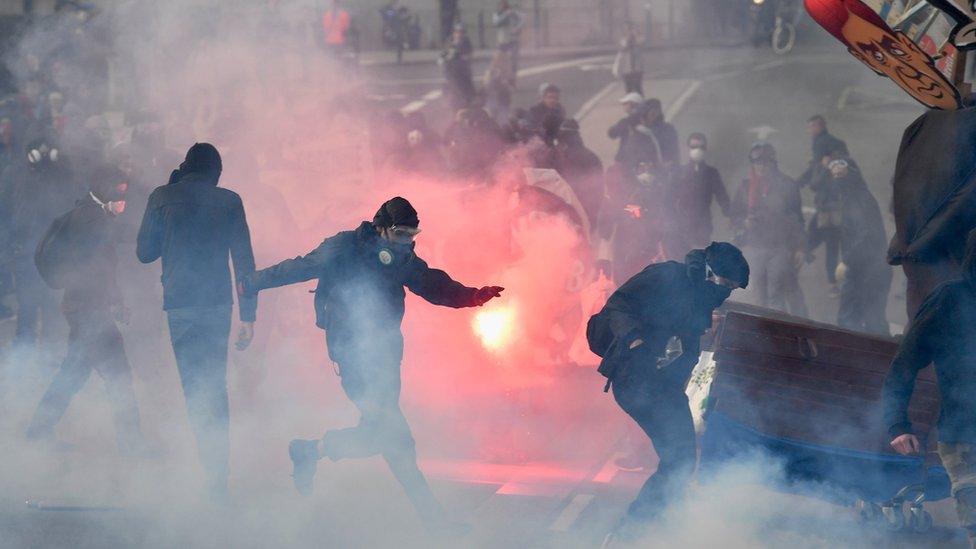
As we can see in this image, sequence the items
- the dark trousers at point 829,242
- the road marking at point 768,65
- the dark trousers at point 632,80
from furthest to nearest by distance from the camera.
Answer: the road marking at point 768,65 < the dark trousers at point 632,80 < the dark trousers at point 829,242

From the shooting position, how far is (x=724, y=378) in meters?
6.83

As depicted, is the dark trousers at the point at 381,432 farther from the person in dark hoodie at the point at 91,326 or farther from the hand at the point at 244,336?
the person in dark hoodie at the point at 91,326

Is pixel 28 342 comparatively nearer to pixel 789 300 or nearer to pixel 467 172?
pixel 467 172

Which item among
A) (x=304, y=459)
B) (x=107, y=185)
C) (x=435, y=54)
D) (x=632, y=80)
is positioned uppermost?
(x=107, y=185)

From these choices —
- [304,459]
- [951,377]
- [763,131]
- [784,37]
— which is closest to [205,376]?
[304,459]

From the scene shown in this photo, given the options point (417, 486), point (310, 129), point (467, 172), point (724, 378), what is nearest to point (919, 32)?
point (724, 378)

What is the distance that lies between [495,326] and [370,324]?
3547mm

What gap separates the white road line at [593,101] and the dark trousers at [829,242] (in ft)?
34.5

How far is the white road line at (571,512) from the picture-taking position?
682cm

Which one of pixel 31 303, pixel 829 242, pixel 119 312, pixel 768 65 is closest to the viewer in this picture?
pixel 119 312

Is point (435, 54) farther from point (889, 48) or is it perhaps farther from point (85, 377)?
point (889, 48)

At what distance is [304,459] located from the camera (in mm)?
6719

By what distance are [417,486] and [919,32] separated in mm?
3954

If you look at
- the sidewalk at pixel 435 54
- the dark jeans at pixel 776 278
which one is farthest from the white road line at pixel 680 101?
the dark jeans at pixel 776 278
